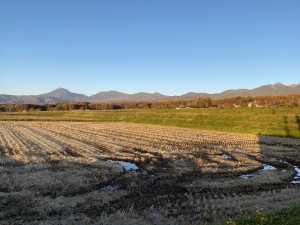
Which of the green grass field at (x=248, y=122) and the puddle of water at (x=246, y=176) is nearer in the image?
the puddle of water at (x=246, y=176)

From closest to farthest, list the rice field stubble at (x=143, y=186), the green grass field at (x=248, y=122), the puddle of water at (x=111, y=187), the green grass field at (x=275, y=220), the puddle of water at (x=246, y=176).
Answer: the green grass field at (x=275, y=220) < the rice field stubble at (x=143, y=186) < the puddle of water at (x=111, y=187) < the puddle of water at (x=246, y=176) < the green grass field at (x=248, y=122)

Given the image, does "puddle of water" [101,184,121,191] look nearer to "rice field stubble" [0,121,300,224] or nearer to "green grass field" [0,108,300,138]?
"rice field stubble" [0,121,300,224]

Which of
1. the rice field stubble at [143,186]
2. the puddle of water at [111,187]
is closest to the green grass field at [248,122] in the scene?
the rice field stubble at [143,186]

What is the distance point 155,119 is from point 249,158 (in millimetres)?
58135

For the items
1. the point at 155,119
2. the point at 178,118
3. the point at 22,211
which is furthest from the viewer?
the point at 155,119

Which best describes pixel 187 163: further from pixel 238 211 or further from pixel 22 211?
pixel 22 211

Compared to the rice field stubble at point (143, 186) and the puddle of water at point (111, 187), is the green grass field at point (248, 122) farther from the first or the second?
the puddle of water at point (111, 187)

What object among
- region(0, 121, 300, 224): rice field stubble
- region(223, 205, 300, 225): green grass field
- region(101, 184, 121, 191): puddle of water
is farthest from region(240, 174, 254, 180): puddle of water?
region(223, 205, 300, 225): green grass field

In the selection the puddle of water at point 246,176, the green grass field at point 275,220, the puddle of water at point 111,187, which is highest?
the green grass field at point 275,220

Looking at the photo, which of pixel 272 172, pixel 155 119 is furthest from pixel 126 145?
pixel 155 119

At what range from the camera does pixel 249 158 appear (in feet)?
102

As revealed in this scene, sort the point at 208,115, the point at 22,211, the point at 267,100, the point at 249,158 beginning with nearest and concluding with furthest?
1. the point at 22,211
2. the point at 249,158
3. the point at 208,115
4. the point at 267,100

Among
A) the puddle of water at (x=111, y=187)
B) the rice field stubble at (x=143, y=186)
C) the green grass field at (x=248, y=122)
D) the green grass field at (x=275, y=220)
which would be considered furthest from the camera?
the green grass field at (x=248, y=122)

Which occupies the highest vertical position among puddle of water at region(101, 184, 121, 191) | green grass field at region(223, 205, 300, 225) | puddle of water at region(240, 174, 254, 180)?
green grass field at region(223, 205, 300, 225)
